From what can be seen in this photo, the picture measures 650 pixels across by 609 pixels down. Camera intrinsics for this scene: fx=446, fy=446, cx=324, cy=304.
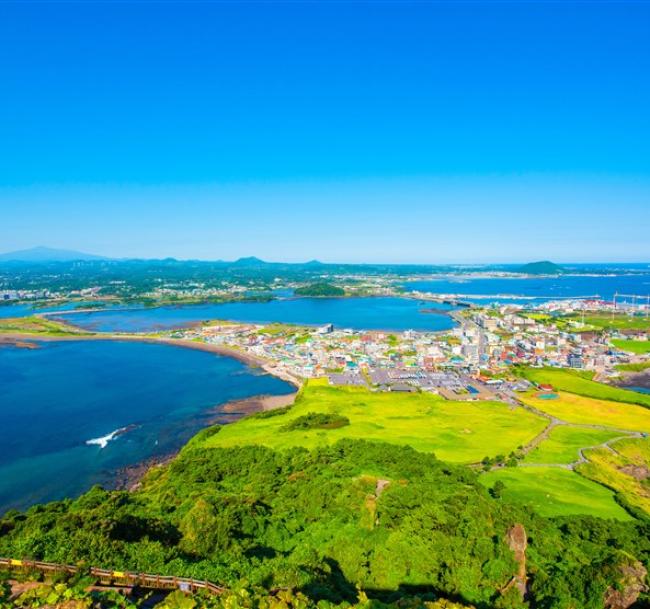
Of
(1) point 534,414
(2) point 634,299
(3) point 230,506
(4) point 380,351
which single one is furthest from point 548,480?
(2) point 634,299

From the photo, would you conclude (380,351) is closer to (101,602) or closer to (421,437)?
(421,437)

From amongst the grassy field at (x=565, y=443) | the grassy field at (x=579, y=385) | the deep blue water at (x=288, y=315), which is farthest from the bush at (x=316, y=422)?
the deep blue water at (x=288, y=315)

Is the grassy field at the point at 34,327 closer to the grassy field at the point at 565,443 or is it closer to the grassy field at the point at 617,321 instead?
the grassy field at the point at 565,443

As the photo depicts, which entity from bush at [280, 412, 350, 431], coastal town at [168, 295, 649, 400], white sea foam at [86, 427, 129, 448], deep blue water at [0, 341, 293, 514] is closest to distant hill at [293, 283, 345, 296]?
coastal town at [168, 295, 649, 400]

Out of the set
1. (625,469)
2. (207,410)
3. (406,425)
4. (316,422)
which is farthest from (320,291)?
(625,469)

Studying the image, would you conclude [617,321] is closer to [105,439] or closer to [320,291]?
[320,291]

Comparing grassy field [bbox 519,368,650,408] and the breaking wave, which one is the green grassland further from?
the breaking wave
